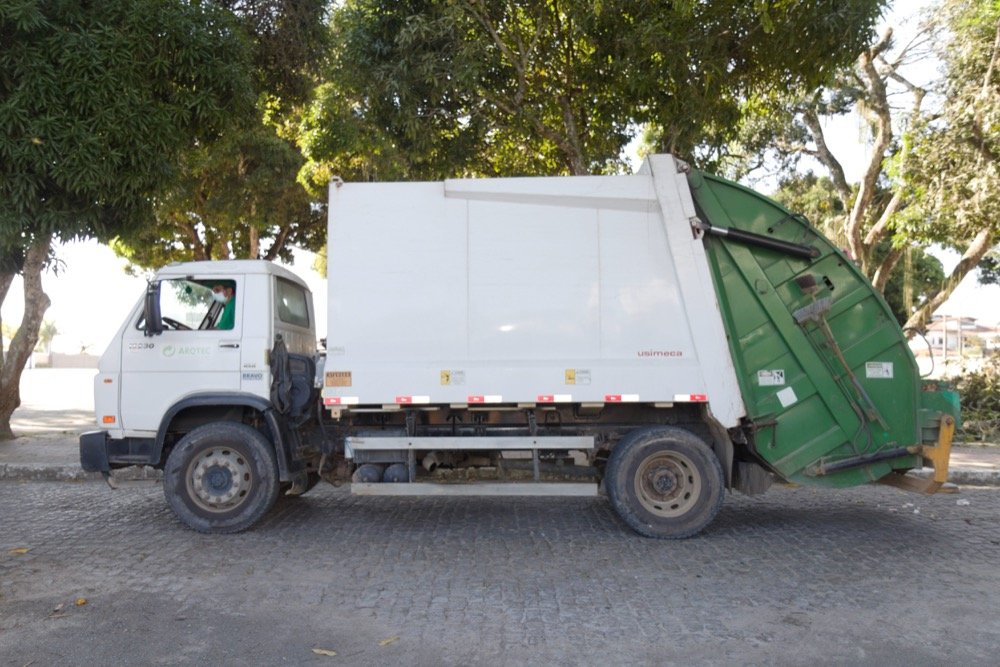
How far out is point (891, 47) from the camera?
548 inches

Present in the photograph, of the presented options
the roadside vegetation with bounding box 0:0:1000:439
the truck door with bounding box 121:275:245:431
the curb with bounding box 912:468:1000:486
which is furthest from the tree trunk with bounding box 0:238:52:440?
the curb with bounding box 912:468:1000:486

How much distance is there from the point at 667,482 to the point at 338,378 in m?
2.75

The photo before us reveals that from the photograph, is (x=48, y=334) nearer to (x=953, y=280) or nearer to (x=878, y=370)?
(x=953, y=280)

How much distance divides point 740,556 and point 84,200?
22.5 feet

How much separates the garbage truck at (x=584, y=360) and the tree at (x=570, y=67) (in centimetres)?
261

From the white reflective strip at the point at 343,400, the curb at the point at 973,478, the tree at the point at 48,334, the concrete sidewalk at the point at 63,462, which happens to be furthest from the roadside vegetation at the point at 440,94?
the tree at the point at 48,334

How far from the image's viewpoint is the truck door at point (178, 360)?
21.6 ft

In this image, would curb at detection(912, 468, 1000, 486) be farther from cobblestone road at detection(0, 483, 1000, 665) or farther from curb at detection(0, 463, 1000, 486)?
cobblestone road at detection(0, 483, 1000, 665)

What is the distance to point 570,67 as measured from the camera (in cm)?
948

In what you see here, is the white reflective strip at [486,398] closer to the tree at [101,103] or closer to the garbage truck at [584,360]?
the garbage truck at [584,360]

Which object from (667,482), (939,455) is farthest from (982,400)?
(667,482)

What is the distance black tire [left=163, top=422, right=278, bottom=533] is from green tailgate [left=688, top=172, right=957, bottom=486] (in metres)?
3.92

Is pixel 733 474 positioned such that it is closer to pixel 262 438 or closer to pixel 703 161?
pixel 262 438

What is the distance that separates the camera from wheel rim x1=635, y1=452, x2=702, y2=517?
20.9ft
